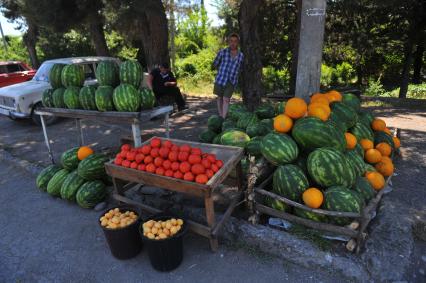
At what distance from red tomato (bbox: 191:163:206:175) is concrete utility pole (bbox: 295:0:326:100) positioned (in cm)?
227

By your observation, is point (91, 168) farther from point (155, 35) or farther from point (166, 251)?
point (155, 35)

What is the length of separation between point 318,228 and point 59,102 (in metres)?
4.70

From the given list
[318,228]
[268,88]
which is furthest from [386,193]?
[268,88]

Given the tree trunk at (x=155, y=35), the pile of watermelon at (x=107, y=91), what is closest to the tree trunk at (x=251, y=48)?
the pile of watermelon at (x=107, y=91)

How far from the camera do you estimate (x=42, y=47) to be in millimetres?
28141

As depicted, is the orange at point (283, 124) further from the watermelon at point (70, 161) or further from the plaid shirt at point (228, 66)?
the plaid shirt at point (228, 66)

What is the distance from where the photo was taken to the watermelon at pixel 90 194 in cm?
455

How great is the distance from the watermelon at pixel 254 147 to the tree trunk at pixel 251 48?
4.27 metres

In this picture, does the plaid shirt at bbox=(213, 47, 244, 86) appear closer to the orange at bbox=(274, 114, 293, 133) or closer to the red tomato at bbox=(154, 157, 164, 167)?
the orange at bbox=(274, 114, 293, 133)

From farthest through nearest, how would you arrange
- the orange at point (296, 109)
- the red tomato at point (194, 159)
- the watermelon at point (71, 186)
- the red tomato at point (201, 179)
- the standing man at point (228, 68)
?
the standing man at point (228, 68)
the watermelon at point (71, 186)
the orange at point (296, 109)
the red tomato at point (194, 159)
the red tomato at point (201, 179)

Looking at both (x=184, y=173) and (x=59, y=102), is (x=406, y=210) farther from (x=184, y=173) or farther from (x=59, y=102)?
(x=59, y=102)

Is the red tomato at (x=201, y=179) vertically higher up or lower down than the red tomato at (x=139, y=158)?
lower down

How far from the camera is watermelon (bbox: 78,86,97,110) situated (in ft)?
16.4

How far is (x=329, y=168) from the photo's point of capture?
11.3ft
